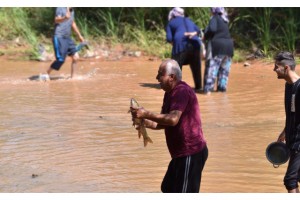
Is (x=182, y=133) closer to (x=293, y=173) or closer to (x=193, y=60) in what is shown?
(x=293, y=173)

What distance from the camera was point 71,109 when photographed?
10539 mm

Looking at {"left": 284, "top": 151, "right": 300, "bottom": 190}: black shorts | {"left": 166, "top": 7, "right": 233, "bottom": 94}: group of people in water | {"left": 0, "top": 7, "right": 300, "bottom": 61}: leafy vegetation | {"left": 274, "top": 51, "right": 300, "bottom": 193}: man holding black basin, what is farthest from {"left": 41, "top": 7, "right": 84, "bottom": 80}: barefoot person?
{"left": 284, "top": 151, "right": 300, "bottom": 190}: black shorts

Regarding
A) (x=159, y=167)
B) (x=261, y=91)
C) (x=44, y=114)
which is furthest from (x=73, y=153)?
(x=261, y=91)

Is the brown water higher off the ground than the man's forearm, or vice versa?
the man's forearm

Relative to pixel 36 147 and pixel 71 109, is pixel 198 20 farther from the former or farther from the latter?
pixel 36 147

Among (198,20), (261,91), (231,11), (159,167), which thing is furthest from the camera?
(231,11)

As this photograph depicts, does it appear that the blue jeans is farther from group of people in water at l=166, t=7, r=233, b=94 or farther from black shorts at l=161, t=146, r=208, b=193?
black shorts at l=161, t=146, r=208, b=193

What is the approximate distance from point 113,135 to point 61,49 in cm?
505

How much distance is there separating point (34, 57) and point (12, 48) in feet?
4.70

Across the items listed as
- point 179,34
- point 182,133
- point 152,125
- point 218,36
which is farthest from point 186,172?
point 179,34

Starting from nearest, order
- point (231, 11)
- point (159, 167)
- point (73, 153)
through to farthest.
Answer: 1. point (159, 167)
2. point (73, 153)
3. point (231, 11)

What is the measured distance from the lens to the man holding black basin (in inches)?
221

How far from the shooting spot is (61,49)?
13.5 metres

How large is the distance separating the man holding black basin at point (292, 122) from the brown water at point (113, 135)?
2.43 ft
